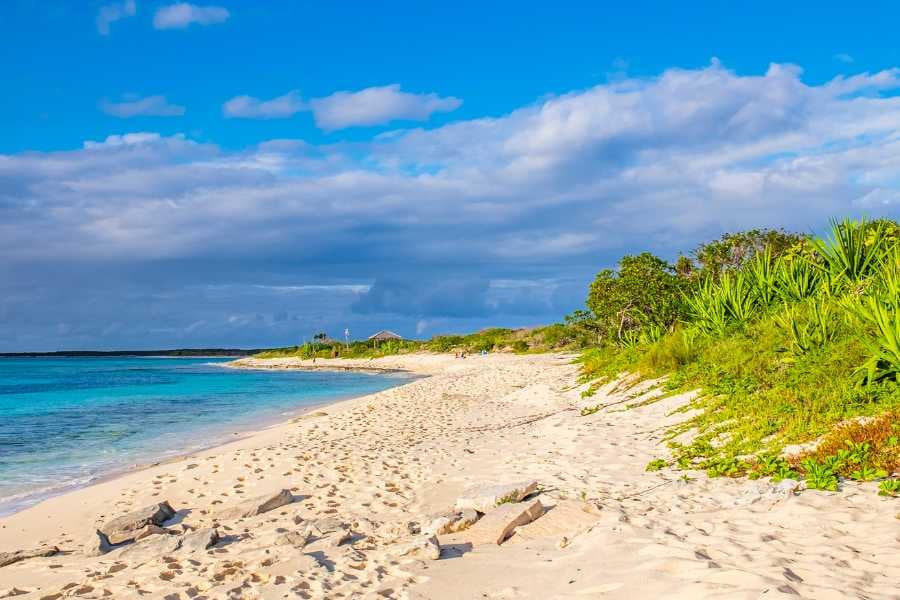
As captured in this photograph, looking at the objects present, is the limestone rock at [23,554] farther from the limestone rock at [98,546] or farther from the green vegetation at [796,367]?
the green vegetation at [796,367]

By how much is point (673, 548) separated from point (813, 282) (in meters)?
13.0

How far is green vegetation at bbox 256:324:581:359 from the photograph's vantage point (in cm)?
6253

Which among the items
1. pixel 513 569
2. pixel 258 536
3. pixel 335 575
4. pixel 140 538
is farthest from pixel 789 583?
pixel 140 538

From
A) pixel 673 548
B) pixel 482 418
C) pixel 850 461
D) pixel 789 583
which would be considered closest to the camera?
pixel 789 583

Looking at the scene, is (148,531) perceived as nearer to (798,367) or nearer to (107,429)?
(798,367)

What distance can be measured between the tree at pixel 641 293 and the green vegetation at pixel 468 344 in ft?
95.9

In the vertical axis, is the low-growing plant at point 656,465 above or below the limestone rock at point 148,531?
above

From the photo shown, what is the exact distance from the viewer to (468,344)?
247 ft

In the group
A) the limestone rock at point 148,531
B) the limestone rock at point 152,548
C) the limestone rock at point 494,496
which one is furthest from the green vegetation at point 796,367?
the limestone rock at point 148,531

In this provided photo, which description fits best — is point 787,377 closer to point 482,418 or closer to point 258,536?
point 482,418

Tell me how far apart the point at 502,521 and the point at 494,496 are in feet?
3.28

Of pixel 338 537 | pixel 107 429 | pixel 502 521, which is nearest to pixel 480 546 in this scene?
pixel 502 521

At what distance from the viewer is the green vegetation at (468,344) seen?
62.5 m

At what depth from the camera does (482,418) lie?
16688mm
